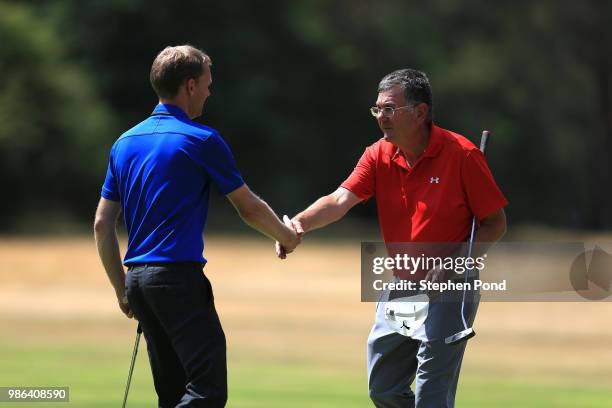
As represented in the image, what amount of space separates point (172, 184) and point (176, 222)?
0.58 feet

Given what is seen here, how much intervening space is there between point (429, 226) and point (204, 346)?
4.70 feet

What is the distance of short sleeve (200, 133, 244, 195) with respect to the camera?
6.15 meters

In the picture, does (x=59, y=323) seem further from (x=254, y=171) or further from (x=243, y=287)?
(x=254, y=171)

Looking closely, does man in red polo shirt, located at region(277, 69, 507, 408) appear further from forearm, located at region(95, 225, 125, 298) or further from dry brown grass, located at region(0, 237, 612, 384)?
dry brown grass, located at region(0, 237, 612, 384)

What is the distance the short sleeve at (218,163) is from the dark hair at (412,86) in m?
1.15

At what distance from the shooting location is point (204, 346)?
6082 mm

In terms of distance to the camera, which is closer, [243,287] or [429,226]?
[429,226]

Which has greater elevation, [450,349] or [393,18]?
[393,18]

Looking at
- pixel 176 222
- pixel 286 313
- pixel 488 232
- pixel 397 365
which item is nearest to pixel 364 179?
pixel 488 232

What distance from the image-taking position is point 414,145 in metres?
6.98

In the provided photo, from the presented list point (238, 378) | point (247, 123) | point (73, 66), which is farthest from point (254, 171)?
point (238, 378)

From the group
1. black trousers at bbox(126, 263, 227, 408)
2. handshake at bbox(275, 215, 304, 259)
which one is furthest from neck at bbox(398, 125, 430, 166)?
black trousers at bbox(126, 263, 227, 408)

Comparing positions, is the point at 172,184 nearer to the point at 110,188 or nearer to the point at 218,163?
the point at 218,163

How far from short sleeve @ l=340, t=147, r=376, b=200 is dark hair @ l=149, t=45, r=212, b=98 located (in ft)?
4.11
